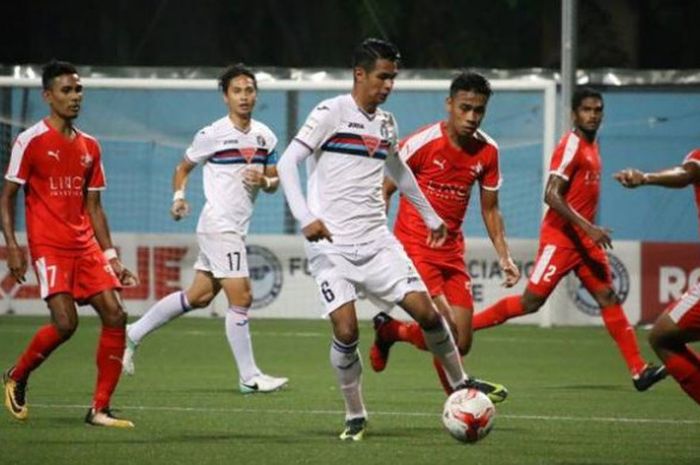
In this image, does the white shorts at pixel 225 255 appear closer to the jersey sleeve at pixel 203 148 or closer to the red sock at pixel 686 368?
the jersey sleeve at pixel 203 148

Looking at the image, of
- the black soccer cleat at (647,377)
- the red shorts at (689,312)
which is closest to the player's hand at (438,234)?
the red shorts at (689,312)

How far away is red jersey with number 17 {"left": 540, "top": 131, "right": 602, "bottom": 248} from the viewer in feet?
45.5

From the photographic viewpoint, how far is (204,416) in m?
11.6

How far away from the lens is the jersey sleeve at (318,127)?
10102 millimetres

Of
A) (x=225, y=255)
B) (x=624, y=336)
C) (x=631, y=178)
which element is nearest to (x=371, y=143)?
(x=631, y=178)

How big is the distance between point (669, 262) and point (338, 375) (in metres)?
10.5

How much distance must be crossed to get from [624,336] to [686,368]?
3.57m

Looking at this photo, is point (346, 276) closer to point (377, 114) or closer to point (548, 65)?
point (377, 114)

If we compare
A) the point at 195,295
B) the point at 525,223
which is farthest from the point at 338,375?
the point at 525,223

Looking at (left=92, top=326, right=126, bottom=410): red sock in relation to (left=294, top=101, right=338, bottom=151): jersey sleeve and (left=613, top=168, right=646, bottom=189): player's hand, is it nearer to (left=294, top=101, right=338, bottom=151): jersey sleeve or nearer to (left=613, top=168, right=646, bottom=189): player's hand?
(left=294, top=101, right=338, bottom=151): jersey sleeve

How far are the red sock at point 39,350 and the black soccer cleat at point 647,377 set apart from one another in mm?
4263

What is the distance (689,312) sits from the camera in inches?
392

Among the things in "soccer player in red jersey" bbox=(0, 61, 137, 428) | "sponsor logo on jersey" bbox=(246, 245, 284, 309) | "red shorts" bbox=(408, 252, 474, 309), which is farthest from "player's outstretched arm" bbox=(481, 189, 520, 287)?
"sponsor logo on jersey" bbox=(246, 245, 284, 309)

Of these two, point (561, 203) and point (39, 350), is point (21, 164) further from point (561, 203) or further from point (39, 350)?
point (561, 203)
